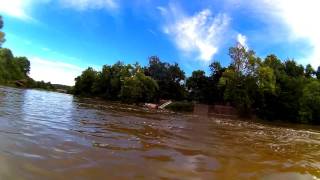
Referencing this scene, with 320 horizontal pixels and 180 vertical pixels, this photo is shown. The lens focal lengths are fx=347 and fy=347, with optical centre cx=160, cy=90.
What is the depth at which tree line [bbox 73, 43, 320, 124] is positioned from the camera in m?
50.4

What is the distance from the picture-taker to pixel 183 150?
842cm

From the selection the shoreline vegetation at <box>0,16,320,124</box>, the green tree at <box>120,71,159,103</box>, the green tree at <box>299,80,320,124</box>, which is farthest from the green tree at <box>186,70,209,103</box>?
the green tree at <box>299,80,320,124</box>

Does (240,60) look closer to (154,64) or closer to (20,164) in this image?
(154,64)

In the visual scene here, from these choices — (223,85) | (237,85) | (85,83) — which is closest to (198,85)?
(223,85)

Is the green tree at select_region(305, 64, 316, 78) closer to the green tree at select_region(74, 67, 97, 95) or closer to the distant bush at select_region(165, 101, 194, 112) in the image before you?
the distant bush at select_region(165, 101, 194, 112)

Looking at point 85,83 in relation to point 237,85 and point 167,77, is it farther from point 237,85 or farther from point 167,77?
point 237,85

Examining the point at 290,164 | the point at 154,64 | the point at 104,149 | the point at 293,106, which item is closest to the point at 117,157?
the point at 104,149

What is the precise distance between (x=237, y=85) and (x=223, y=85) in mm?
3321

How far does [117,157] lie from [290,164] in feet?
13.9

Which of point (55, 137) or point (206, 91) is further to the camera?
point (206, 91)

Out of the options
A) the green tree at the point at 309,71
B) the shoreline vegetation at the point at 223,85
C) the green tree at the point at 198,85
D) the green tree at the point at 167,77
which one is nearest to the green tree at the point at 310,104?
the shoreline vegetation at the point at 223,85

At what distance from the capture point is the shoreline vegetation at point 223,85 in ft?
166

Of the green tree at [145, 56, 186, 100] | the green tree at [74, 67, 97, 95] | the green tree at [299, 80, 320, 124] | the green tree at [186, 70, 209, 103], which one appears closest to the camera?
the green tree at [299, 80, 320, 124]

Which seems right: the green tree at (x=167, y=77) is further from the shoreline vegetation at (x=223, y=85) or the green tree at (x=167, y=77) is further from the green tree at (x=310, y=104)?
the green tree at (x=310, y=104)
